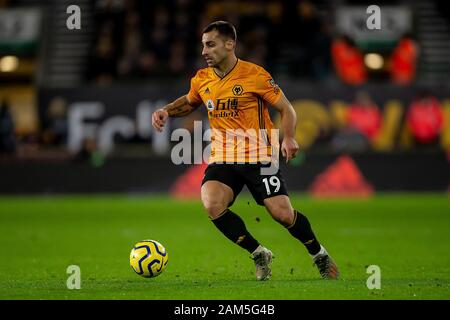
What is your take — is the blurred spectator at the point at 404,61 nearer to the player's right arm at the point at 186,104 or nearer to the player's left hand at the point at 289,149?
the player's right arm at the point at 186,104

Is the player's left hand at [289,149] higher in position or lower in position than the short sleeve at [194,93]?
lower

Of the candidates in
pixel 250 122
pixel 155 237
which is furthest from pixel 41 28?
pixel 250 122

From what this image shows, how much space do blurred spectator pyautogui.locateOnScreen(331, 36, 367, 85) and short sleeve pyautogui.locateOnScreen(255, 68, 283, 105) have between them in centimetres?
1446

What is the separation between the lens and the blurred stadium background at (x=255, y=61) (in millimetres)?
20953

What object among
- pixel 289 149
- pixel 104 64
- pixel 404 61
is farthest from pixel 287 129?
pixel 404 61

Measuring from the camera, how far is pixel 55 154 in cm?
2156

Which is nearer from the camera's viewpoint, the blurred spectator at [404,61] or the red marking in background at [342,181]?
the red marking in background at [342,181]

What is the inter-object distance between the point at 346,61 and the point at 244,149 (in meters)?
14.8

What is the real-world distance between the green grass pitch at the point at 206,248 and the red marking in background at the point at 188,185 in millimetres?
398

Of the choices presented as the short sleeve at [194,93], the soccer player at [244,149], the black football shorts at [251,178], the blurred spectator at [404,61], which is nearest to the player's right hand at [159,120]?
the soccer player at [244,149]

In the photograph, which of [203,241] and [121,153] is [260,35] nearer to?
[121,153]

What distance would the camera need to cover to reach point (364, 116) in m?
22.0

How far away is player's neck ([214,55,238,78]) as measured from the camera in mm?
8984

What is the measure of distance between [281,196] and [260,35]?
15458 mm
